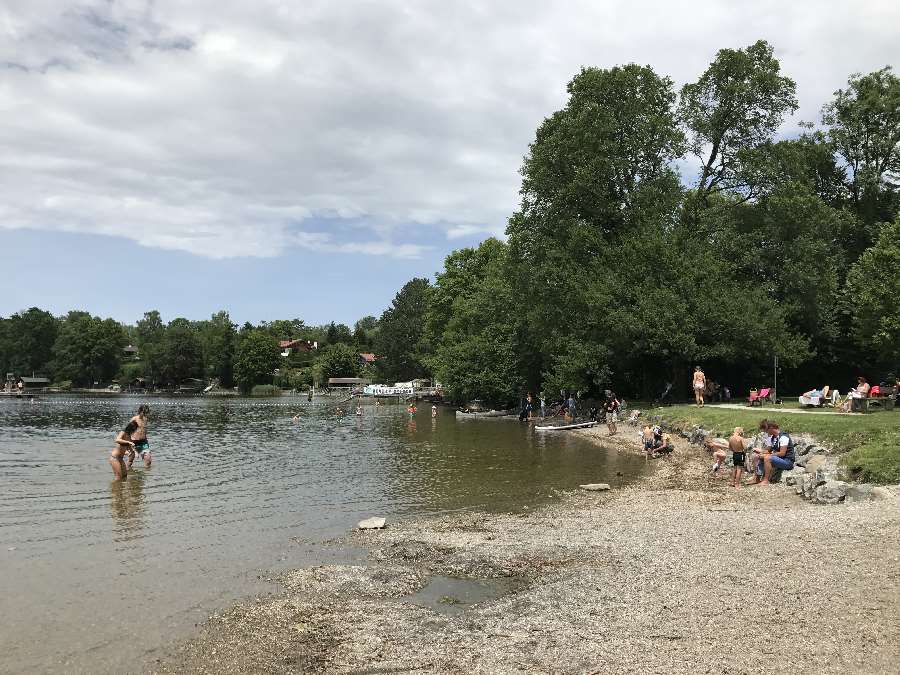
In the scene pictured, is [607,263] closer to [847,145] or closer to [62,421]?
[847,145]

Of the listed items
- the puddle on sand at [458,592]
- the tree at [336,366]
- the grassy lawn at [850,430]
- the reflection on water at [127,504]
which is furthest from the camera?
the tree at [336,366]

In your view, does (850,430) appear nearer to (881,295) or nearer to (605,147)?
(881,295)

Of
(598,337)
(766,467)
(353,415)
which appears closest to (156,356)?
(353,415)

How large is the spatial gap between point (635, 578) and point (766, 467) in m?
10.1

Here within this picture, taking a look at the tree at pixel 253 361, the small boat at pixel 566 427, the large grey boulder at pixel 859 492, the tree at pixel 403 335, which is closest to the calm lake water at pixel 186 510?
the small boat at pixel 566 427

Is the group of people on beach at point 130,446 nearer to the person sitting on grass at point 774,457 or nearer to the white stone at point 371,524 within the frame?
the white stone at point 371,524

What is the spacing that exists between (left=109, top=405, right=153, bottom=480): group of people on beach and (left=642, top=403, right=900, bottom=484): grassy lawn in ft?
71.4

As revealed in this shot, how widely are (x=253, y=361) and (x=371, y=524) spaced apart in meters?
129

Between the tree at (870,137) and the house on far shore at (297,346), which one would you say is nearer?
the tree at (870,137)

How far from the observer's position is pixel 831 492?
14.6 m

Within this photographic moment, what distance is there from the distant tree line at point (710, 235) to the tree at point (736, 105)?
9cm

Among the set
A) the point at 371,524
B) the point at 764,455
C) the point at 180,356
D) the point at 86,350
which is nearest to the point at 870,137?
the point at 764,455

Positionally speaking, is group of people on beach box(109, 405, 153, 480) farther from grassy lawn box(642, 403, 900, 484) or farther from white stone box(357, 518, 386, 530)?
grassy lawn box(642, 403, 900, 484)

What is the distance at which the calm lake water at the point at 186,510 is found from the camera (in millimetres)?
9227
